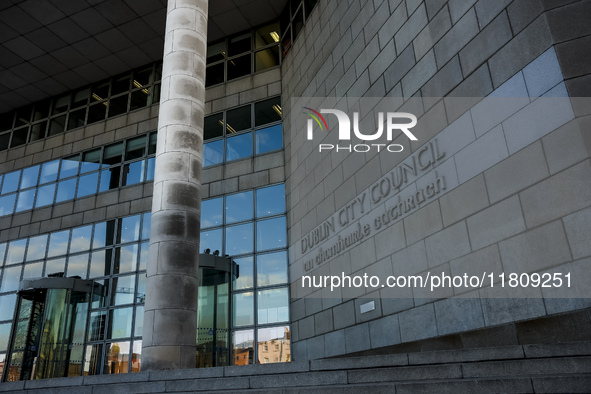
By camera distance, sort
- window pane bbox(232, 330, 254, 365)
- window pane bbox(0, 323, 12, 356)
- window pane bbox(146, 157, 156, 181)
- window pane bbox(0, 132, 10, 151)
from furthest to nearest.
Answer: window pane bbox(0, 132, 10, 151), window pane bbox(146, 157, 156, 181), window pane bbox(0, 323, 12, 356), window pane bbox(232, 330, 254, 365)

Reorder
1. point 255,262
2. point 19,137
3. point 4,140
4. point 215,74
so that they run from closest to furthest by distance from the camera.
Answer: point 255,262 → point 215,74 → point 19,137 → point 4,140

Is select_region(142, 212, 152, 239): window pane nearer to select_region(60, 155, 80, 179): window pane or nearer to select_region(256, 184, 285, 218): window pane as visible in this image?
select_region(256, 184, 285, 218): window pane

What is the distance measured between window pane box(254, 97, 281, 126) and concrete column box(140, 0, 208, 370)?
5728mm

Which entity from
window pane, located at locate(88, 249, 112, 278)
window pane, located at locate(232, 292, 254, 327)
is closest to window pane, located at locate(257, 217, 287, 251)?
window pane, located at locate(232, 292, 254, 327)

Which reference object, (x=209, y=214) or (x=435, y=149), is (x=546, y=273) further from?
(x=209, y=214)

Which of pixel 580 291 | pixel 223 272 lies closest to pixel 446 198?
pixel 580 291

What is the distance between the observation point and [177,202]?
11.4 m

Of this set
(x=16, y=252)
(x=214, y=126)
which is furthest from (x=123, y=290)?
(x=214, y=126)

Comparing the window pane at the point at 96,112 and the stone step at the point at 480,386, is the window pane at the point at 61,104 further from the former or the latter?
→ the stone step at the point at 480,386

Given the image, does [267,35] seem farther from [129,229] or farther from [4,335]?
[4,335]

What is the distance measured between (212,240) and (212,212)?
1141 millimetres

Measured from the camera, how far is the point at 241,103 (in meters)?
20.0

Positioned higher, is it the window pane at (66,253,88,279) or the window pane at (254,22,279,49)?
the window pane at (254,22,279,49)

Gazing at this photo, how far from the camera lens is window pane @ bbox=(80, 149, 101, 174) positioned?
2230 cm
